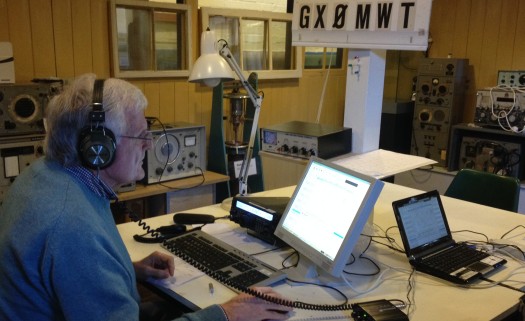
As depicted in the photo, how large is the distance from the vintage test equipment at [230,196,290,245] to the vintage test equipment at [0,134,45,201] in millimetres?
1333

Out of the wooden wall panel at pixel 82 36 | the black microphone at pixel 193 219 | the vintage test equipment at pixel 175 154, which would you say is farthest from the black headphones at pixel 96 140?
the wooden wall panel at pixel 82 36

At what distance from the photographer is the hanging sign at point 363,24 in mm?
2215

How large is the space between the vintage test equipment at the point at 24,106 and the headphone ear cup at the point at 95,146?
159 cm

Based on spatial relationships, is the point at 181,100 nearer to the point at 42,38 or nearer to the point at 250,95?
the point at 42,38

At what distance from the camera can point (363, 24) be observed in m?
2.38

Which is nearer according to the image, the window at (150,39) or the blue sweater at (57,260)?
the blue sweater at (57,260)

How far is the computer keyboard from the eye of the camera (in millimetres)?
1521

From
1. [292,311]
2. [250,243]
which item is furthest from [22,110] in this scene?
[292,311]

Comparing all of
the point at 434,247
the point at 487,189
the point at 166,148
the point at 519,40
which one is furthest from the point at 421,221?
the point at 519,40

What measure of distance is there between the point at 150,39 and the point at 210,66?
161 centimetres

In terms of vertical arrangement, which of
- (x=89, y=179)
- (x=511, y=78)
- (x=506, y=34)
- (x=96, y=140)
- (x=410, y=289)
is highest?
(x=506, y=34)

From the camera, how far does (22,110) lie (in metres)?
2.69

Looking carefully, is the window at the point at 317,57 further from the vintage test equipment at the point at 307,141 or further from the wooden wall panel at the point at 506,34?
the vintage test equipment at the point at 307,141

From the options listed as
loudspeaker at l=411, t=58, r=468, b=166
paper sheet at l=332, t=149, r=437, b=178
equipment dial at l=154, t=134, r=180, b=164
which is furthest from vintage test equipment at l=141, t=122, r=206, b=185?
loudspeaker at l=411, t=58, r=468, b=166
